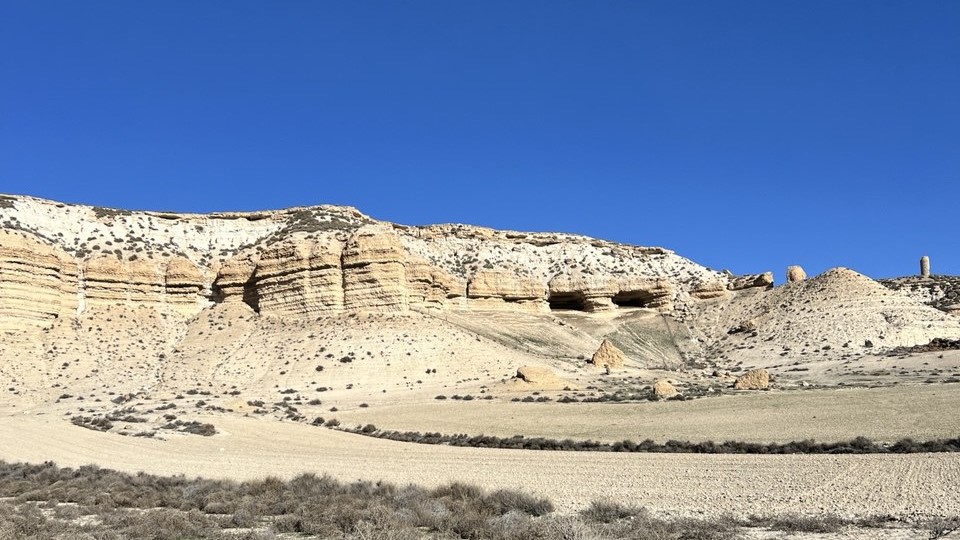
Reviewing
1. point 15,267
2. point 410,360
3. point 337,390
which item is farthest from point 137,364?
point 410,360

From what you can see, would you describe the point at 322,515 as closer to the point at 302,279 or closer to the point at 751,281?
the point at 302,279

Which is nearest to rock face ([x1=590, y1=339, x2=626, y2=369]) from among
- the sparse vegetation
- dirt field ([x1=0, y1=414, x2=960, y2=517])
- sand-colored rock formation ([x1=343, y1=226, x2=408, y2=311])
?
sand-colored rock formation ([x1=343, y1=226, x2=408, y2=311])

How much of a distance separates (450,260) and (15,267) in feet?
105

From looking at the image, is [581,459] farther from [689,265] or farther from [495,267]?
[689,265]

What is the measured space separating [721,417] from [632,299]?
41539 millimetres

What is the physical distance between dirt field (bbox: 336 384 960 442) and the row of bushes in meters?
1.02

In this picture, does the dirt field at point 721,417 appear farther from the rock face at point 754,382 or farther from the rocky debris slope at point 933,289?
the rocky debris slope at point 933,289

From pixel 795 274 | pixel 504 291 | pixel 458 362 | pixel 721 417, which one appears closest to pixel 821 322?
pixel 795 274

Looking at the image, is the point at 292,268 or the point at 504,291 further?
the point at 504,291

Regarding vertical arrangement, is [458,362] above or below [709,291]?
below

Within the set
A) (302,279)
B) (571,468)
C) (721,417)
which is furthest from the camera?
(302,279)

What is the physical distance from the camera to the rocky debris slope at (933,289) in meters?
62.0

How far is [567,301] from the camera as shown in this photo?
209 feet

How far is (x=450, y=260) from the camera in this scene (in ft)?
207
